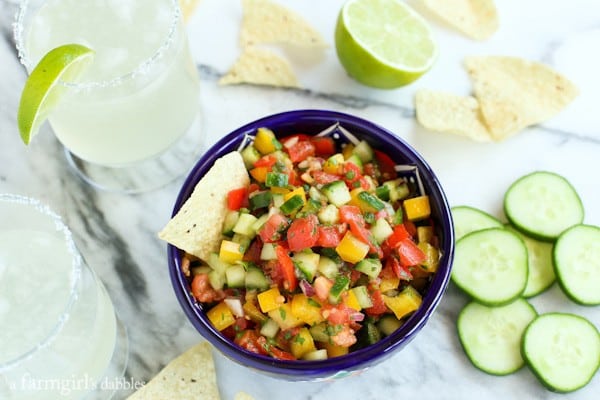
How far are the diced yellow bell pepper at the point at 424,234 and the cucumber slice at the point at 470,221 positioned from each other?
28 cm

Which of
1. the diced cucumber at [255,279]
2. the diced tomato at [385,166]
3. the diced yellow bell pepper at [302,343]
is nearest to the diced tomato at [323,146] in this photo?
the diced tomato at [385,166]

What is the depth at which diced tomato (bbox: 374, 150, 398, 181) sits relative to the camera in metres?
2.26

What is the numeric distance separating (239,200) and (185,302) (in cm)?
34

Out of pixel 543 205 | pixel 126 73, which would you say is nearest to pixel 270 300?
pixel 126 73

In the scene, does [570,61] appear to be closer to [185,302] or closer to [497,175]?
[497,175]

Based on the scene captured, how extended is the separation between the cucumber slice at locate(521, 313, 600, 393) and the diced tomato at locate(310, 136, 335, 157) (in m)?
0.79

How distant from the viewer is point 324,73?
272 cm

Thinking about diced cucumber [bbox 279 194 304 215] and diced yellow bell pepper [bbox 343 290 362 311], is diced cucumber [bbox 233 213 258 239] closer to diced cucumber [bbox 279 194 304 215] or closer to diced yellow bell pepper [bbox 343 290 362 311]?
diced cucumber [bbox 279 194 304 215]

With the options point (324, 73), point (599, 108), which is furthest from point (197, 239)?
point (599, 108)

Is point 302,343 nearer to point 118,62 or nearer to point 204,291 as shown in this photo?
point 204,291

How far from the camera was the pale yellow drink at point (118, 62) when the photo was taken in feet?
6.75

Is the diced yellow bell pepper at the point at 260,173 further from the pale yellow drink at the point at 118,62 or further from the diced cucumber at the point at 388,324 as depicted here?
the diced cucumber at the point at 388,324

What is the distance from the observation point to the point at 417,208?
214 centimetres

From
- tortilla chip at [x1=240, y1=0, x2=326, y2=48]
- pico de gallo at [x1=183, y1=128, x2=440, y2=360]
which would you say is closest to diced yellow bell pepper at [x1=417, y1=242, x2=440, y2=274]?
pico de gallo at [x1=183, y1=128, x2=440, y2=360]
